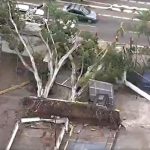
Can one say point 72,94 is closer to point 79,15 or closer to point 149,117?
point 149,117

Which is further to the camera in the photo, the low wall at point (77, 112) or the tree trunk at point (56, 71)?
the tree trunk at point (56, 71)

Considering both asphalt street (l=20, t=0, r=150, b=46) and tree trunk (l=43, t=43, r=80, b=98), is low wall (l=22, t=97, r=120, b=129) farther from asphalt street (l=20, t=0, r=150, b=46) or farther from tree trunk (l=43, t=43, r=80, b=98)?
asphalt street (l=20, t=0, r=150, b=46)

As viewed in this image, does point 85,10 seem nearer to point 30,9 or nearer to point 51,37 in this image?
point 30,9

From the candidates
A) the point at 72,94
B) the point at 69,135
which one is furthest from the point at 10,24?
the point at 69,135

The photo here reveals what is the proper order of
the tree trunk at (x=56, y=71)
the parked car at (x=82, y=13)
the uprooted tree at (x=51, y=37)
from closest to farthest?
the tree trunk at (x=56, y=71) < the uprooted tree at (x=51, y=37) < the parked car at (x=82, y=13)

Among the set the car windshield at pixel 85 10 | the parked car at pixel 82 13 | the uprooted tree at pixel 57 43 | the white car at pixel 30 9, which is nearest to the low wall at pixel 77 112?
the uprooted tree at pixel 57 43

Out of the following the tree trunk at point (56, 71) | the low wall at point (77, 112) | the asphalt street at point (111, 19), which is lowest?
the low wall at point (77, 112)

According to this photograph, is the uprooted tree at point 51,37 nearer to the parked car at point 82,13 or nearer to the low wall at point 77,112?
the low wall at point 77,112

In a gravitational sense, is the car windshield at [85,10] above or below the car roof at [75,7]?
below

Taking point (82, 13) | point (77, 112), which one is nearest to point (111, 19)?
point (82, 13)
